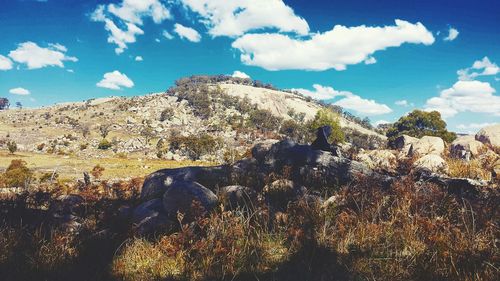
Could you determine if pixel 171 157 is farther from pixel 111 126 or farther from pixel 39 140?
pixel 111 126

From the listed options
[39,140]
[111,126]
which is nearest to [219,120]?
[111,126]

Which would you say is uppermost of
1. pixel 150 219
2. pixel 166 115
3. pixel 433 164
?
pixel 166 115

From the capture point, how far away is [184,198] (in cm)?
616

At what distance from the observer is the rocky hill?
78312 mm

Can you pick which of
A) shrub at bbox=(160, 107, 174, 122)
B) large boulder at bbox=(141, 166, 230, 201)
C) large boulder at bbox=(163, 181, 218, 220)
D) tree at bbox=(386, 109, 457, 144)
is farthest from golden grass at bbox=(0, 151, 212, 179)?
shrub at bbox=(160, 107, 174, 122)

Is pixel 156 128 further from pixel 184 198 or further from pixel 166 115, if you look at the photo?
pixel 184 198

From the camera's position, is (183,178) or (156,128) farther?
(156,128)

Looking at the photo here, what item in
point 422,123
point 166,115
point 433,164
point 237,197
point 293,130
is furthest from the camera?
point 166,115

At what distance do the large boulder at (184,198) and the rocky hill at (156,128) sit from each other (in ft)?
152

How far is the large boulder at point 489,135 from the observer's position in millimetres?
19969

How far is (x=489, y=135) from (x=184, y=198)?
69.5 ft

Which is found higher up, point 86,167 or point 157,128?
point 157,128

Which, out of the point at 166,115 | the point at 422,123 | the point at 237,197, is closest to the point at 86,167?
the point at 237,197

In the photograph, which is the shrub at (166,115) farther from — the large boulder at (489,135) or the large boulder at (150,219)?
the large boulder at (150,219)
